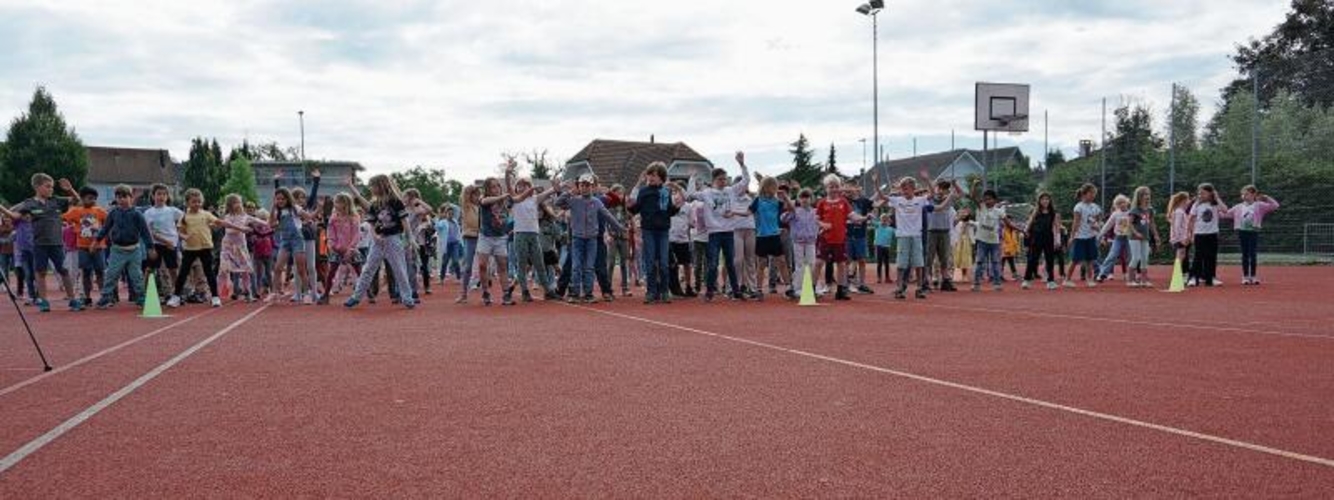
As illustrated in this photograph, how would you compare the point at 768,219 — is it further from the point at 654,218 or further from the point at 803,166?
the point at 803,166

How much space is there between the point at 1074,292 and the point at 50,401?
1374 centimetres

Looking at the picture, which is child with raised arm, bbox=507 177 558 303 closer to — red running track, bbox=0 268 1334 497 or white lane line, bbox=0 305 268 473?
red running track, bbox=0 268 1334 497

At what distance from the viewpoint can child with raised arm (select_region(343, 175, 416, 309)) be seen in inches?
503

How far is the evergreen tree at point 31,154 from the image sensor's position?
6556 cm

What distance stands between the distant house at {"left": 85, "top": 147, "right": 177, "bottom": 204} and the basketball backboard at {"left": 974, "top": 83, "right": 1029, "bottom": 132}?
276 feet

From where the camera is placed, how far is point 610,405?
17.7 ft

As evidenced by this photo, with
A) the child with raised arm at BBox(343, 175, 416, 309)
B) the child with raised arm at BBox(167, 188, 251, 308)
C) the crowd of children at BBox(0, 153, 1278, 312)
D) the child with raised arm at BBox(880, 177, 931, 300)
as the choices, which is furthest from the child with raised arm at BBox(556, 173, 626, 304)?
the child with raised arm at BBox(167, 188, 251, 308)

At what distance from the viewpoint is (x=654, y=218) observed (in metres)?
A: 13.1

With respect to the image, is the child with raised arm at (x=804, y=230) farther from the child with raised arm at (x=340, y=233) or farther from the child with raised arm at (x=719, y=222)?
the child with raised arm at (x=340, y=233)

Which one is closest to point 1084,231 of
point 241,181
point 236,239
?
point 236,239

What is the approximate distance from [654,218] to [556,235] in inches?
131

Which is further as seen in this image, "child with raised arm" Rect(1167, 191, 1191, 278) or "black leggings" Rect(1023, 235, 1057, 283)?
"child with raised arm" Rect(1167, 191, 1191, 278)

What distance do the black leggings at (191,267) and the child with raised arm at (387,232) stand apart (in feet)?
9.23

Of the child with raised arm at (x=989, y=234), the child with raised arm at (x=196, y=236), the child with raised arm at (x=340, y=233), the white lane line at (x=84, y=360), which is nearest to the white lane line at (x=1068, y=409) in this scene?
the white lane line at (x=84, y=360)
